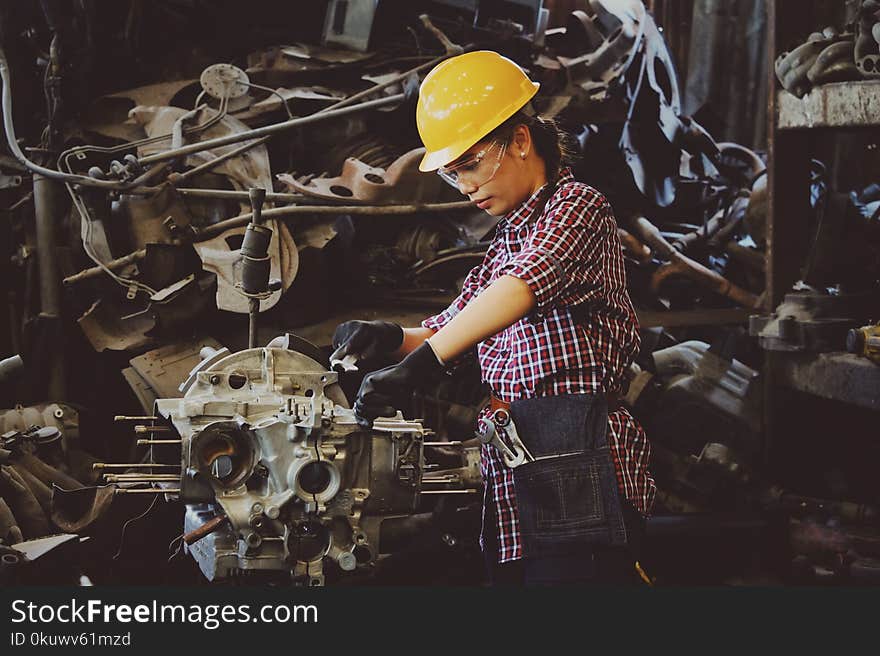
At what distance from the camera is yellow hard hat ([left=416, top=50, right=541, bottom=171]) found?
209 cm

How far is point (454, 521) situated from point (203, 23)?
7.57 ft

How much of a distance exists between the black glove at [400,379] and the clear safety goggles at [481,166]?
0.39 metres

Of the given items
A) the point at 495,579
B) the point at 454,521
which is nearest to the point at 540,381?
the point at 495,579

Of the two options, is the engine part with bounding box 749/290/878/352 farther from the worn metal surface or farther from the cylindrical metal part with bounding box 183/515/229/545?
the cylindrical metal part with bounding box 183/515/229/545

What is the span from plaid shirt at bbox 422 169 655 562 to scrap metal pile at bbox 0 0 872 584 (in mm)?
964

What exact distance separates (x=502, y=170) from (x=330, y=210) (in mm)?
1639

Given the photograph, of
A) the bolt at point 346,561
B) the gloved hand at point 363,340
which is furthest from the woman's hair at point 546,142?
the bolt at point 346,561

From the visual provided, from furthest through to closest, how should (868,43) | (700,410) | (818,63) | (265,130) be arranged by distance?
(700,410) < (265,130) < (818,63) < (868,43)

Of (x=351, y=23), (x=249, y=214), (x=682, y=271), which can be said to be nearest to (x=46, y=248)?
(x=249, y=214)

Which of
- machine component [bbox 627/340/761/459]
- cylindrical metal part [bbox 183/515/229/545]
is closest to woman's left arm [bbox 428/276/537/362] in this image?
cylindrical metal part [bbox 183/515/229/545]

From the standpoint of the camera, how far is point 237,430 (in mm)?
2223

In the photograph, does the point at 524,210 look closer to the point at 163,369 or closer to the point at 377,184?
the point at 377,184

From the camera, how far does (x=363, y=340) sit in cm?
213

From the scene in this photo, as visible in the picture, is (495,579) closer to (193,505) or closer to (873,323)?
(193,505)
